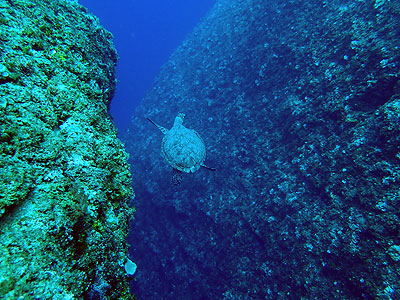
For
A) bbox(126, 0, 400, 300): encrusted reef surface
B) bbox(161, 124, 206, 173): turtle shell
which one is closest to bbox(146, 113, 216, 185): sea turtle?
bbox(161, 124, 206, 173): turtle shell

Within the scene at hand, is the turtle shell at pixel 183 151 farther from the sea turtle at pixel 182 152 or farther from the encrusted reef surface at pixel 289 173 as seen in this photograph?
the encrusted reef surface at pixel 289 173

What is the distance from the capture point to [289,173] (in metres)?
5.21

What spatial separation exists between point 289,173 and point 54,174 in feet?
16.7

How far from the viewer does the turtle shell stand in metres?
5.50

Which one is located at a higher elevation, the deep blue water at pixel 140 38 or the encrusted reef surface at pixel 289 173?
the deep blue water at pixel 140 38

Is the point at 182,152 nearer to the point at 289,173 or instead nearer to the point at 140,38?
the point at 289,173

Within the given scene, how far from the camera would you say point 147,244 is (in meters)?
7.92

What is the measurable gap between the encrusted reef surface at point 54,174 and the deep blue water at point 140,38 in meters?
24.0

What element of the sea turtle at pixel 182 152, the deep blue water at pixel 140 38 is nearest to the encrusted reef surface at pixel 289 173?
the sea turtle at pixel 182 152

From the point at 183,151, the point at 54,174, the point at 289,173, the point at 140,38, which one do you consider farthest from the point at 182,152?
the point at 140,38

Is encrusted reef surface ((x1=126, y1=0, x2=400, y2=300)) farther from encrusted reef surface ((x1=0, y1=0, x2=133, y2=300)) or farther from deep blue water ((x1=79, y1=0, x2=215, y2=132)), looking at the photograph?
deep blue water ((x1=79, y1=0, x2=215, y2=132))

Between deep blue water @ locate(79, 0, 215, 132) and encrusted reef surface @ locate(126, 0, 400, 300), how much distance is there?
1966 centimetres

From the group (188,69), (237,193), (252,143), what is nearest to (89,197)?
(237,193)

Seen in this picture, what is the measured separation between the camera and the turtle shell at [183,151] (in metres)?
5.50
